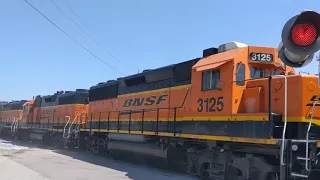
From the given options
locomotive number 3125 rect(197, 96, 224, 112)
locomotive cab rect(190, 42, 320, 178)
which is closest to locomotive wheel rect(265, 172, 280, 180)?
locomotive cab rect(190, 42, 320, 178)

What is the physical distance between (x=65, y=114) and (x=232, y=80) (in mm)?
18167

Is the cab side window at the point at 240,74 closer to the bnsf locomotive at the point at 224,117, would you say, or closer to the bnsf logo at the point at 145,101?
the bnsf locomotive at the point at 224,117

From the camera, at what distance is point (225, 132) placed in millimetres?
9078

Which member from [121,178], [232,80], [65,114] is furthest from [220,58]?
[65,114]

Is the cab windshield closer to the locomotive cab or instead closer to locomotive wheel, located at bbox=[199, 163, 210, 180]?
the locomotive cab

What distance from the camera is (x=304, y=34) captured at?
9.50 feet

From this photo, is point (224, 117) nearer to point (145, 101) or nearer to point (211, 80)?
point (211, 80)

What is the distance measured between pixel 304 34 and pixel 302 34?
0.06 ft

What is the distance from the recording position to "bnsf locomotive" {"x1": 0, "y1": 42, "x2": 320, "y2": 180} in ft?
24.8

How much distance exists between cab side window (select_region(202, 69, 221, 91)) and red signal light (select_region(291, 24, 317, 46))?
6.54m

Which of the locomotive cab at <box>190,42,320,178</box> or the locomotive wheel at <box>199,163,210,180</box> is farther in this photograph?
the locomotive wheel at <box>199,163,210,180</box>

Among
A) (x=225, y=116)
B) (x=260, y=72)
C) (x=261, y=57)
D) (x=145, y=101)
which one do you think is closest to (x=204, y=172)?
(x=225, y=116)

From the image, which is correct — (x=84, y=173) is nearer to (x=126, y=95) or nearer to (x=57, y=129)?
(x=126, y=95)

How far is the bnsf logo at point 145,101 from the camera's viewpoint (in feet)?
44.5
